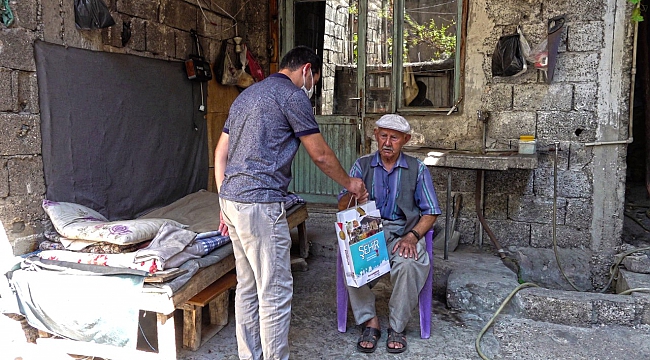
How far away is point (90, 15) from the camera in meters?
3.53

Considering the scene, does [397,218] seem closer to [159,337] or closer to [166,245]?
[166,245]

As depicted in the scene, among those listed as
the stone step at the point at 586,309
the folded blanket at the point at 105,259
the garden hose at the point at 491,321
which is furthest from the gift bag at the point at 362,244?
the stone step at the point at 586,309

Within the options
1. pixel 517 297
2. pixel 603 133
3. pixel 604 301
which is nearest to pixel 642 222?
pixel 603 133

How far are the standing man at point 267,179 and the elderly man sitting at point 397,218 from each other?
63 centimetres

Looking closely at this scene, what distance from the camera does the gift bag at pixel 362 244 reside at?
2.74 m

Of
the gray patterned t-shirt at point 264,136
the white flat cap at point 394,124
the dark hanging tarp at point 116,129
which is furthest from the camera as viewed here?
the dark hanging tarp at point 116,129

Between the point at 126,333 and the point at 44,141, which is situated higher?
the point at 44,141

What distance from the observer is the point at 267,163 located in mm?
2391

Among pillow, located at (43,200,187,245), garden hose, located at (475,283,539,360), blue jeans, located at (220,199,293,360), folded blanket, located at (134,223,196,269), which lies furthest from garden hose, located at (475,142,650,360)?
pillow, located at (43,200,187,245)

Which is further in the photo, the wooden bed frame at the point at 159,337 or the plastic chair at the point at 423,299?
the plastic chair at the point at 423,299

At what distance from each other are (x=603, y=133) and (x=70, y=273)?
431 cm

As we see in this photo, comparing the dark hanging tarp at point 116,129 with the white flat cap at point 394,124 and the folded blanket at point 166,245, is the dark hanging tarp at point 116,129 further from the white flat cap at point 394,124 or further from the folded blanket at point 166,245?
the white flat cap at point 394,124

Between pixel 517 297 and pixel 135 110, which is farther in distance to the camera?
pixel 135 110

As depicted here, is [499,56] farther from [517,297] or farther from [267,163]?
[267,163]
